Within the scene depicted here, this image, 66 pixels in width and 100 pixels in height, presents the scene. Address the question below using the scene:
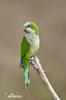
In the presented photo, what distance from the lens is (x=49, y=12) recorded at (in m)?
4.86

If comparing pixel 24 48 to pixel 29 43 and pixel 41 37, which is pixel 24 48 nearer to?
pixel 29 43

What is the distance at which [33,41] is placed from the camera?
1166 millimetres

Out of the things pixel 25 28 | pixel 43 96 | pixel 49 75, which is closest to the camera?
pixel 25 28

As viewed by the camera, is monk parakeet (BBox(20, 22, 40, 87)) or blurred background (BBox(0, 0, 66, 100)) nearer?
monk parakeet (BBox(20, 22, 40, 87))

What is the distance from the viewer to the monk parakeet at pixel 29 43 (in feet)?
3.81

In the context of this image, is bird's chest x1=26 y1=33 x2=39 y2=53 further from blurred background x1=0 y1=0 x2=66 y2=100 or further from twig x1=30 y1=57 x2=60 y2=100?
blurred background x1=0 y1=0 x2=66 y2=100

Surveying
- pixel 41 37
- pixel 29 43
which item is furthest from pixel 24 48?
pixel 41 37

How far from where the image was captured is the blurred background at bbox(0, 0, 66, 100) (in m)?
4.32

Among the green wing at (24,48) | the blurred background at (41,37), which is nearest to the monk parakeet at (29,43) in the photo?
the green wing at (24,48)

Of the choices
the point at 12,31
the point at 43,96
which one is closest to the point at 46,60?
the point at 12,31

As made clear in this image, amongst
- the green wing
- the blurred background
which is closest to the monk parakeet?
the green wing

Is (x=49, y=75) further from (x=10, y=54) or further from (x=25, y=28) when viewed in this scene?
(x=25, y=28)

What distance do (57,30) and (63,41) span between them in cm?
19

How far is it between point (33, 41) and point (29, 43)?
0.12 feet
